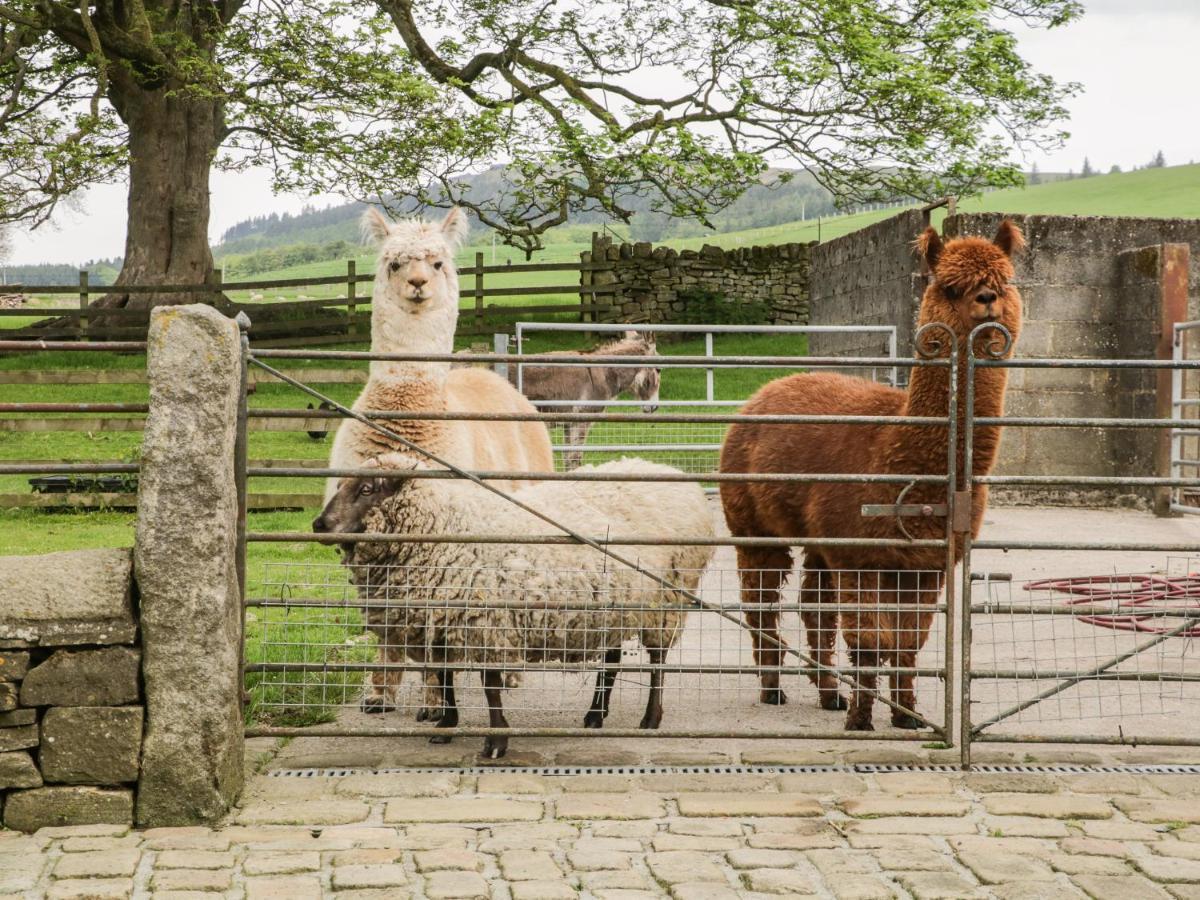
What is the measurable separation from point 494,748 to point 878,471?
1962 millimetres

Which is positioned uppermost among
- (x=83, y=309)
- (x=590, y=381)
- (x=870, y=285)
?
(x=83, y=309)

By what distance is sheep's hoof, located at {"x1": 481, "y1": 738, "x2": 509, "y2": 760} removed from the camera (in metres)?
5.20

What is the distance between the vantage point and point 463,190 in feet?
65.7

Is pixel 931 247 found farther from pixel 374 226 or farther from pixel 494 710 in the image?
pixel 374 226

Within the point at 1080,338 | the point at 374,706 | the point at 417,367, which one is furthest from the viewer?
the point at 1080,338

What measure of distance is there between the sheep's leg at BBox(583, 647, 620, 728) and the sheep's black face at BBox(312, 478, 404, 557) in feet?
3.82

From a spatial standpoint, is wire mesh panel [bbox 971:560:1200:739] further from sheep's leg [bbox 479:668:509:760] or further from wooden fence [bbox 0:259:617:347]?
wooden fence [bbox 0:259:617:347]

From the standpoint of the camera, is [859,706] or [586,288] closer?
[859,706]

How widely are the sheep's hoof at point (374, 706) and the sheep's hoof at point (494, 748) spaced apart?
0.72 metres

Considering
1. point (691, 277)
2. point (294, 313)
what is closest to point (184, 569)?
point (294, 313)

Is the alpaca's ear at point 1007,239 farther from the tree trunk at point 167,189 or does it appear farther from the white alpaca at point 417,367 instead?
the tree trunk at point 167,189

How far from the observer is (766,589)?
6195mm

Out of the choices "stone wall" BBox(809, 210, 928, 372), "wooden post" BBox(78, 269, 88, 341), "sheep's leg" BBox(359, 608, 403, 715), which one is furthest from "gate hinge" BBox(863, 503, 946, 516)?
"wooden post" BBox(78, 269, 88, 341)

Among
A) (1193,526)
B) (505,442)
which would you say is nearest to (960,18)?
(1193,526)
